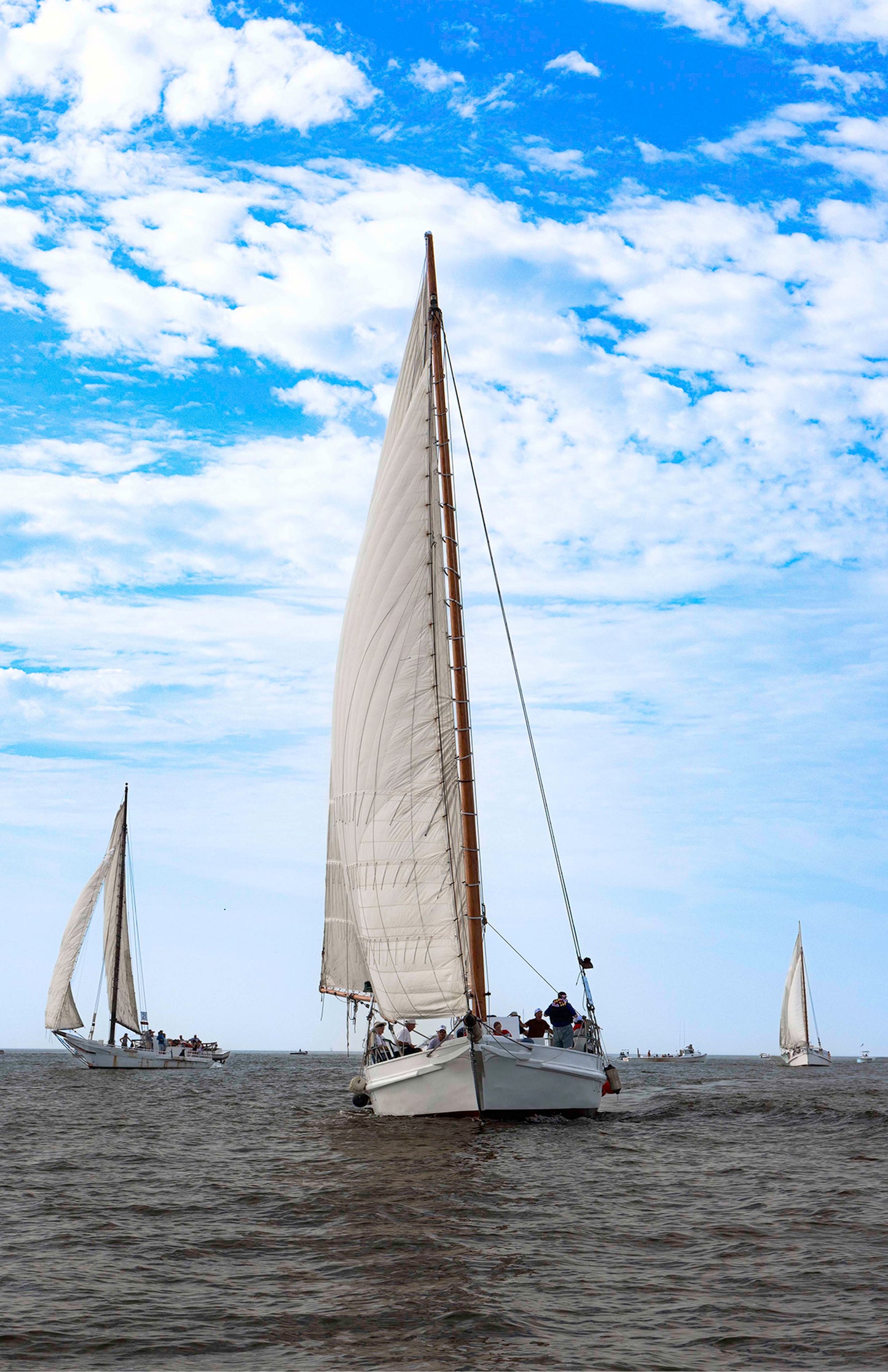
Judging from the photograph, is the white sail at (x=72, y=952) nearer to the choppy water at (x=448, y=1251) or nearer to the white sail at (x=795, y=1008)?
the choppy water at (x=448, y=1251)

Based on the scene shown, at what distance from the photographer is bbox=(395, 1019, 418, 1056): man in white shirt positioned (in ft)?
79.8

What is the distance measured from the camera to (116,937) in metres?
66.1

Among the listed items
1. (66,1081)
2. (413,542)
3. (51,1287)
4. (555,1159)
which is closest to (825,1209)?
(555,1159)

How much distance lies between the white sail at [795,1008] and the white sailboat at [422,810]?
2496 inches

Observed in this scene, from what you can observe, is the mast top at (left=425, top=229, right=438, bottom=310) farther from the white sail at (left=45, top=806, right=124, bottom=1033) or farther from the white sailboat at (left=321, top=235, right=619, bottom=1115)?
the white sail at (left=45, top=806, right=124, bottom=1033)

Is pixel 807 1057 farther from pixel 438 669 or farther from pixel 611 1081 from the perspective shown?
pixel 438 669

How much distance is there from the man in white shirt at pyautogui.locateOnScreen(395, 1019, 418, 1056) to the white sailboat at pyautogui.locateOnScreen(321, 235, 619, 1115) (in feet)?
0.73

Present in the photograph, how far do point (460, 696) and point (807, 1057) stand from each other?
248ft

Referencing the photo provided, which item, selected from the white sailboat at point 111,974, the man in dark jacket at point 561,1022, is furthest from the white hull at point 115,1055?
the man in dark jacket at point 561,1022

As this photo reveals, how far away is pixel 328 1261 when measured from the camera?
457 inches

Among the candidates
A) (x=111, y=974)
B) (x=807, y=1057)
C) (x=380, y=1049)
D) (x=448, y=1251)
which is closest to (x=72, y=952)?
(x=111, y=974)

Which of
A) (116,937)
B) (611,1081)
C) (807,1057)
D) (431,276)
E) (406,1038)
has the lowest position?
(807,1057)

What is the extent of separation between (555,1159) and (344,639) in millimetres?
12759

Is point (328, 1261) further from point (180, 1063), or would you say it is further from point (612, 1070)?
point (180, 1063)
